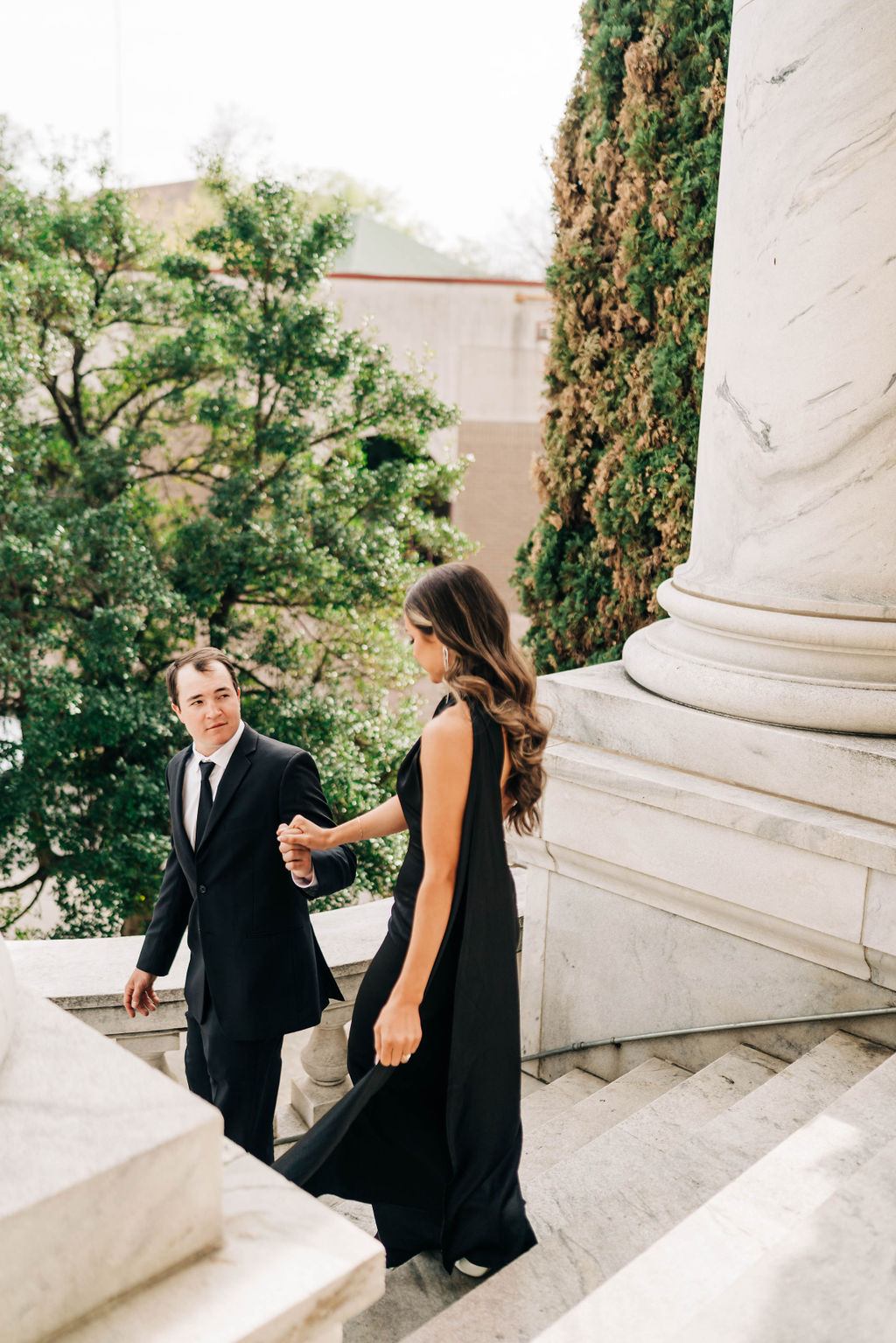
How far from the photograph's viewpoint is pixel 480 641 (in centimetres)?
261

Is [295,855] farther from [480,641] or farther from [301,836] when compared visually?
[480,641]

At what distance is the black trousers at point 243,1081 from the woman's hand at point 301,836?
563 mm

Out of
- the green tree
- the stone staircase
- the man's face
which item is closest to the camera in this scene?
the stone staircase

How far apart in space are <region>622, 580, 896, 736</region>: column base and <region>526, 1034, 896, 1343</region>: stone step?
1.15 metres

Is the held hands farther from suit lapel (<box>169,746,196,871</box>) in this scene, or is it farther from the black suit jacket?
suit lapel (<box>169,746,196,871</box>)

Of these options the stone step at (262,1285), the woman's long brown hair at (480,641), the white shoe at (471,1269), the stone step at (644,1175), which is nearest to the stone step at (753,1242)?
the stone step at (644,1175)

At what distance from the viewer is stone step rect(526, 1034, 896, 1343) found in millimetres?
1823

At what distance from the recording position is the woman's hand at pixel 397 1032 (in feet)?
8.25

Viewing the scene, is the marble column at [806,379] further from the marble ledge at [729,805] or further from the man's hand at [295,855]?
the man's hand at [295,855]

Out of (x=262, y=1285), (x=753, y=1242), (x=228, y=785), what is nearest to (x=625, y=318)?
(x=228, y=785)

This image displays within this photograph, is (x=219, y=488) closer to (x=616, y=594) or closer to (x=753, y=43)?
(x=616, y=594)

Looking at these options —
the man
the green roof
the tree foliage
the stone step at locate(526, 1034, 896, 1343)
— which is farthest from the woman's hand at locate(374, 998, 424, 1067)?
the green roof

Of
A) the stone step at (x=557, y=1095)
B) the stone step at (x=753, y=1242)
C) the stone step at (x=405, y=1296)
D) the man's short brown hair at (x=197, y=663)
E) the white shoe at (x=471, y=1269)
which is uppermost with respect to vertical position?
the man's short brown hair at (x=197, y=663)

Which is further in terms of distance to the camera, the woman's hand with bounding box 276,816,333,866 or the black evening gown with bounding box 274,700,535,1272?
the woman's hand with bounding box 276,816,333,866
